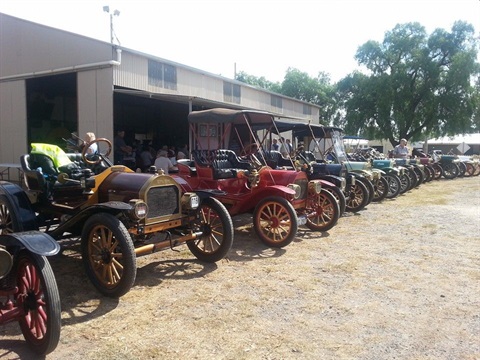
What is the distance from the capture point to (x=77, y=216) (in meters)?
3.89

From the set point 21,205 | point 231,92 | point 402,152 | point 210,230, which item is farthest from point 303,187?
point 231,92

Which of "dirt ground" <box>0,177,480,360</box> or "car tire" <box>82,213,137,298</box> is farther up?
"car tire" <box>82,213,137,298</box>

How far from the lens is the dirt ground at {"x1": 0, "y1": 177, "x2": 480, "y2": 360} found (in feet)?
9.28

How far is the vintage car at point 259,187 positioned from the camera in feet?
18.5

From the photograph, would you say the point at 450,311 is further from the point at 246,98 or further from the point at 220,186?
the point at 246,98

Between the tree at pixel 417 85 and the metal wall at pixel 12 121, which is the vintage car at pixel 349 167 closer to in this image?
the metal wall at pixel 12 121

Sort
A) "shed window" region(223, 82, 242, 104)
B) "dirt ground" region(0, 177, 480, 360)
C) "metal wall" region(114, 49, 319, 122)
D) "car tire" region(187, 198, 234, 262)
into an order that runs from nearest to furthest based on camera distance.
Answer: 1. "dirt ground" region(0, 177, 480, 360)
2. "car tire" region(187, 198, 234, 262)
3. "metal wall" region(114, 49, 319, 122)
4. "shed window" region(223, 82, 242, 104)

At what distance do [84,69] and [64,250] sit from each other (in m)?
7.89

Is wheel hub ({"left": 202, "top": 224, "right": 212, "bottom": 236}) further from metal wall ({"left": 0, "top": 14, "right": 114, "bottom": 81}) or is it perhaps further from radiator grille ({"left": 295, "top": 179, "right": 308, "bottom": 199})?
metal wall ({"left": 0, "top": 14, "right": 114, "bottom": 81})

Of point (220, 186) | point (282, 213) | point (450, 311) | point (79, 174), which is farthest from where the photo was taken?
point (220, 186)

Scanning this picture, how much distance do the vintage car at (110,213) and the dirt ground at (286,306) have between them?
33 cm

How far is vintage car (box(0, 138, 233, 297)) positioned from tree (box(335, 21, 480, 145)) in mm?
24776

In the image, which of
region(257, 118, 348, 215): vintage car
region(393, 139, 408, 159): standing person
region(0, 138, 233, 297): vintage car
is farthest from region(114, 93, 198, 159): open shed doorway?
region(0, 138, 233, 297): vintage car

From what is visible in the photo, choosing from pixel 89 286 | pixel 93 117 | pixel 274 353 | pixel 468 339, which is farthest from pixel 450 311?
pixel 93 117
